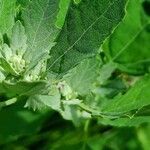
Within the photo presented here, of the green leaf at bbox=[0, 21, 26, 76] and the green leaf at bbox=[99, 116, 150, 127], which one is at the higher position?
the green leaf at bbox=[0, 21, 26, 76]

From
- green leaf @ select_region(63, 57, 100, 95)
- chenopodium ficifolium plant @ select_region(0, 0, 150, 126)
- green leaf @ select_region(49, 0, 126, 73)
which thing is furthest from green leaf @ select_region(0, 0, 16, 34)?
green leaf @ select_region(63, 57, 100, 95)

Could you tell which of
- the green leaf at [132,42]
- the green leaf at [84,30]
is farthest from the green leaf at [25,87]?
the green leaf at [132,42]

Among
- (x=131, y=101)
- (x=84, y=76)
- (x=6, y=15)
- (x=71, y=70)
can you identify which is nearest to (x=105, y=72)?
(x=84, y=76)

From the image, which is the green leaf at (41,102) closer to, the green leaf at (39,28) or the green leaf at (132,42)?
the green leaf at (39,28)

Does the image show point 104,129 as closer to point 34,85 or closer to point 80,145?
point 80,145

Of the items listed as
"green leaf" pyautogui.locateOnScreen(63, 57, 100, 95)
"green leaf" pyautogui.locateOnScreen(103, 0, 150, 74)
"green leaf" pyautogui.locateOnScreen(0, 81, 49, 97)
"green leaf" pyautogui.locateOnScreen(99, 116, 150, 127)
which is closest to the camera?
"green leaf" pyautogui.locateOnScreen(0, 81, 49, 97)

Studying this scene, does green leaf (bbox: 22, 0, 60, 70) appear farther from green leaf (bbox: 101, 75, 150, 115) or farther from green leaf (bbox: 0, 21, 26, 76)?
green leaf (bbox: 101, 75, 150, 115)

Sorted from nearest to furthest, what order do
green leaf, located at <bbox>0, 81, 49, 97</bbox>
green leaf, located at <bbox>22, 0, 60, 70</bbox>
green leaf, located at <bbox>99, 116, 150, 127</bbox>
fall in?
green leaf, located at <bbox>0, 81, 49, 97</bbox> → green leaf, located at <bbox>22, 0, 60, 70</bbox> → green leaf, located at <bbox>99, 116, 150, 127</bbox>

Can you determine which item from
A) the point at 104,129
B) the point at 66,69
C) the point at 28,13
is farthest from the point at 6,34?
the point at 104,129
